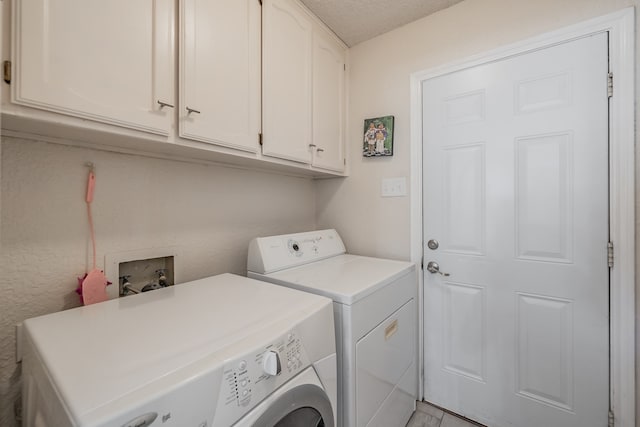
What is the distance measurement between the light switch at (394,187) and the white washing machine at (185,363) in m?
1.07

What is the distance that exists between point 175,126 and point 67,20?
0.38m

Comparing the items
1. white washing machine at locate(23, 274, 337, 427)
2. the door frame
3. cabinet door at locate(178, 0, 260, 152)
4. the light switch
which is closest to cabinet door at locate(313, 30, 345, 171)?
the light switch

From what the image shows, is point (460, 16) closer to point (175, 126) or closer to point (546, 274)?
point (546, 274)

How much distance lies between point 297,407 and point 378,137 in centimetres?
162

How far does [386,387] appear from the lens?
1.26m

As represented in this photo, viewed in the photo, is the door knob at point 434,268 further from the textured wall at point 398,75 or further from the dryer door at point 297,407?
the dryer door at point 297,407

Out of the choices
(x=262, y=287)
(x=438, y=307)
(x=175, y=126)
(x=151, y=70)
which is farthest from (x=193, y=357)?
(x=438, y=307)

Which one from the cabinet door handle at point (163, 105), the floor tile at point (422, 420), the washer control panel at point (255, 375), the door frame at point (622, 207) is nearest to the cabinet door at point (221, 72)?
the cabinet door handle at point (163, 105)

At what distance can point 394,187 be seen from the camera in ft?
5.95

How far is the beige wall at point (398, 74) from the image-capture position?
1.39 metres

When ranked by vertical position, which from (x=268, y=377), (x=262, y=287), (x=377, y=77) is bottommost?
(x=268, y=377)

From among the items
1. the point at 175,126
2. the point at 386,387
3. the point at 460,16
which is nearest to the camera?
the point at 175,126

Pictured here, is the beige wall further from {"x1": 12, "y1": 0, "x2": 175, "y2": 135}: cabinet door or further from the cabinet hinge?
the cabinet hinge

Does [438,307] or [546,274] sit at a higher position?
[546,274]
